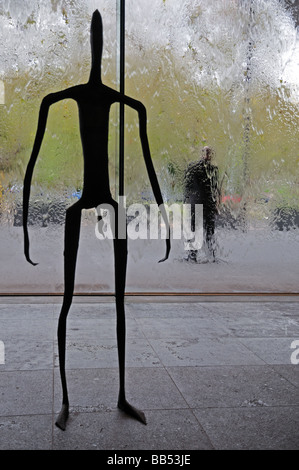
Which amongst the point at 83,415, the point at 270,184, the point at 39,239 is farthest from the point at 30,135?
the point at 83,415

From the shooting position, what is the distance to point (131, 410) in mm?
2875

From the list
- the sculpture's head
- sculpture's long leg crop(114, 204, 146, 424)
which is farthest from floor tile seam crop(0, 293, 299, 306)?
the sculpture's head

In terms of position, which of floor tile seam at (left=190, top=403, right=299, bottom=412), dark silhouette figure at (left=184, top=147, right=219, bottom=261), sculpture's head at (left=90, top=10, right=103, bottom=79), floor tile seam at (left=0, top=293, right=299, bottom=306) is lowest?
floor tile seam at (left=190, top=403, right=299, bottom=412)

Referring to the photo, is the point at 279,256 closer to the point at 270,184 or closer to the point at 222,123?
the point at 270,184

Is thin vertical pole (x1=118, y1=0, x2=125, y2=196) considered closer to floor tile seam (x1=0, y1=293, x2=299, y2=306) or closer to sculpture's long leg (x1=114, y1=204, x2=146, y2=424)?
floor tile seam (x1=0, y1=293, x2=299, y2=306)

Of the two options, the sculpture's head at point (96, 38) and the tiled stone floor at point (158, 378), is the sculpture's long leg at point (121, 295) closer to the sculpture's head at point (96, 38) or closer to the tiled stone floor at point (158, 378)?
the tiled stone floor at point (158, 378)

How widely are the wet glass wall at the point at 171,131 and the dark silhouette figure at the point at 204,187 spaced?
0.08m

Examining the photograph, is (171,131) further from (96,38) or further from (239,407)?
(239,407)

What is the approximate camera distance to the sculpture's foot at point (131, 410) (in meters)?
2.82

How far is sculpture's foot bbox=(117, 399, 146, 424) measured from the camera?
282 cm

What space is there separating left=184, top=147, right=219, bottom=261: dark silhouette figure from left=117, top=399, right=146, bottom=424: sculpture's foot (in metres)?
3.52

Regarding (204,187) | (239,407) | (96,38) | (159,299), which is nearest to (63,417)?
(239,407)

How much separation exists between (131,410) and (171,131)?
394cm
